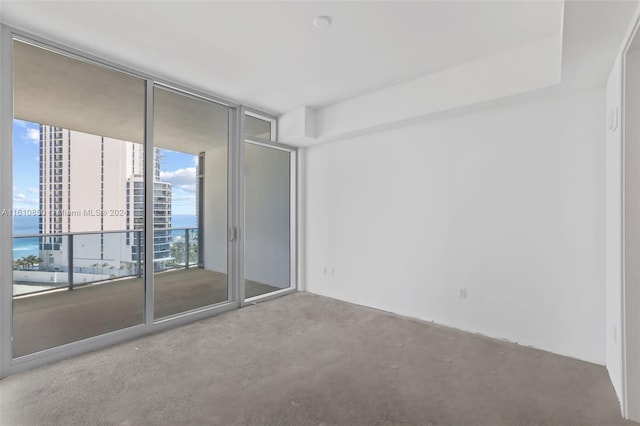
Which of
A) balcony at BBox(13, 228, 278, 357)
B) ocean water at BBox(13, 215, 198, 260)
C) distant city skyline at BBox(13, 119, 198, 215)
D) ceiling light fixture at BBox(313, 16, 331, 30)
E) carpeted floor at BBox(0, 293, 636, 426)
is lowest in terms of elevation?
carpeted floor at BBox(0, 293, 636, 426)

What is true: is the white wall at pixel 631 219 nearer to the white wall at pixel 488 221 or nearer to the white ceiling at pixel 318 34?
the white ceiling at pixel 318 34

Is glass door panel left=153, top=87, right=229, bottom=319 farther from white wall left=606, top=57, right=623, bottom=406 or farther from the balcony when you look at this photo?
white wall left=606, top=57, right=623, bottom=406

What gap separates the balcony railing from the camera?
282 centimetres

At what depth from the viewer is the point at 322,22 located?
8.05 ft

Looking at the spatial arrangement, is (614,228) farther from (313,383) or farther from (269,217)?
(269,217)

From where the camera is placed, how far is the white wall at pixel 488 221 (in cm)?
276

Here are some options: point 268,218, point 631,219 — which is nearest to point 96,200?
point 268,218

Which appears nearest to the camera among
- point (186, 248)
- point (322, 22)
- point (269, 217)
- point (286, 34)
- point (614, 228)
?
point (614, 228)

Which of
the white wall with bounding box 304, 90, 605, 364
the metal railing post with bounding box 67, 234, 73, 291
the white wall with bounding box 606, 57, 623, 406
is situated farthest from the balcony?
the white wall with bounding box 606, 57, 623, 406

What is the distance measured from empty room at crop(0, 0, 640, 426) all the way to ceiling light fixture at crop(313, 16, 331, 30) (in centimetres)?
2

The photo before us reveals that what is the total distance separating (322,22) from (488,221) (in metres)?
2.53

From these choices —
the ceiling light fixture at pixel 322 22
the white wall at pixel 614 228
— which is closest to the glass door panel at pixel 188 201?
the ceiling light fixture at pixel 322 22

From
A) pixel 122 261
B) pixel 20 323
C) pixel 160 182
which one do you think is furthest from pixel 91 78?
pixel 20 323

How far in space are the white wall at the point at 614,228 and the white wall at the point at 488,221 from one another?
7.8 inches
